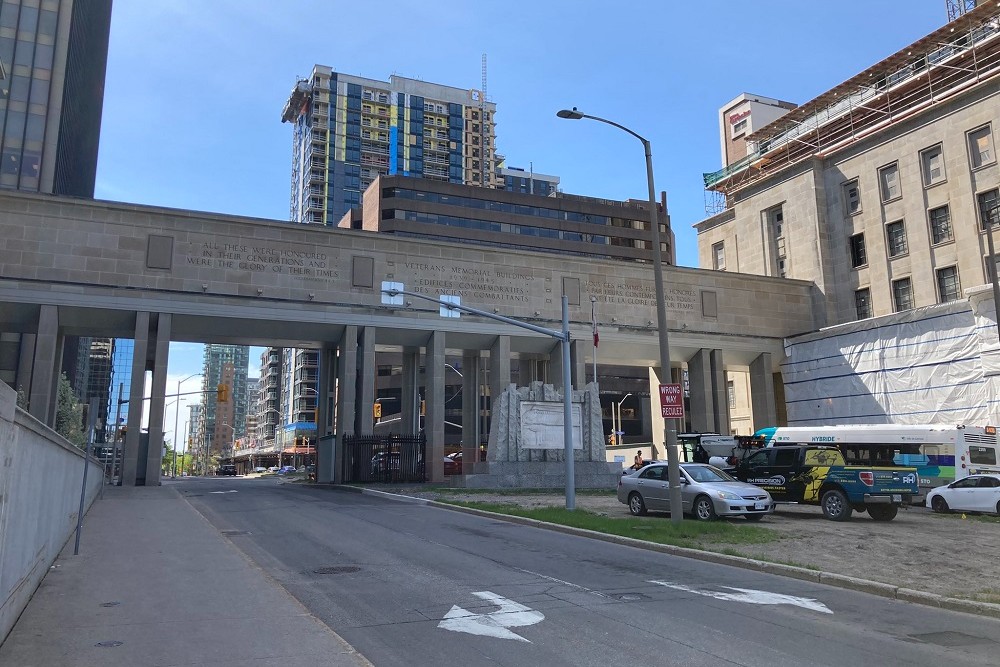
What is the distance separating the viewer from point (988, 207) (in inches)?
1574

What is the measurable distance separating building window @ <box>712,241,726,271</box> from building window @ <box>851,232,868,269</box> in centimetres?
1380

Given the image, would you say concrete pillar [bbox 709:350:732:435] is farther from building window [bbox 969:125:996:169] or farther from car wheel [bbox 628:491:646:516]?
car wheel [bbox 628:491:646:516]

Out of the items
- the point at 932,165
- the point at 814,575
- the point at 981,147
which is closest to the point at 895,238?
the point at 932,165

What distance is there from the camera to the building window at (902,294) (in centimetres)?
4488

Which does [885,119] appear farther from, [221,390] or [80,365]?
[80,365]

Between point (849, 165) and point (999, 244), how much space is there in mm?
12019

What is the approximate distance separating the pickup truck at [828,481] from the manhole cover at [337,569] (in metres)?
14.3

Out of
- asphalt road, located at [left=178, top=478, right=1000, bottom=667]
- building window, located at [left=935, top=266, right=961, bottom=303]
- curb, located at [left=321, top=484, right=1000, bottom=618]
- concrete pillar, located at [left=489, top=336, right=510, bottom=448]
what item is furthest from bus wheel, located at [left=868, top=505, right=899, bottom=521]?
building window, located at [left=935, top=266, right=961, bottom=303]

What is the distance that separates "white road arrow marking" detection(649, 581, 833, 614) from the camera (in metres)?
9.30

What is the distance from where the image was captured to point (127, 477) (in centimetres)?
3572

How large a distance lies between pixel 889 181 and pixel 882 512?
3294 cm

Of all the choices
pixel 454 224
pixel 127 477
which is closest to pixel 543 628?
pixel 127 477

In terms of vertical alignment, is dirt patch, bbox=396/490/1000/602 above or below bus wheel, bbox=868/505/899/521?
below

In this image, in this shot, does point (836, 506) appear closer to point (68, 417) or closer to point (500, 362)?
point (500, 362)
